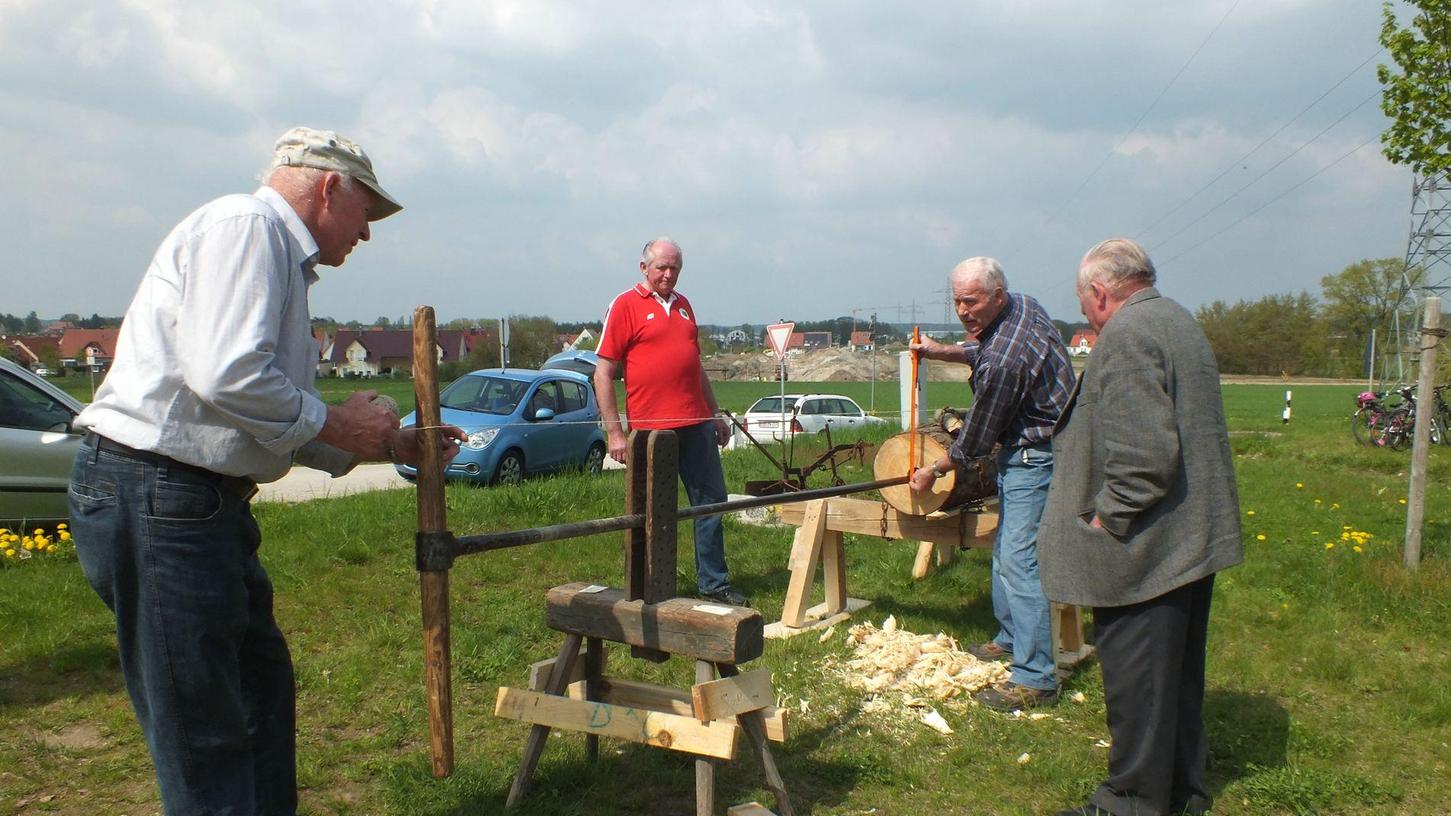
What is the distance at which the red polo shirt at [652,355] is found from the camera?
17.9 ft

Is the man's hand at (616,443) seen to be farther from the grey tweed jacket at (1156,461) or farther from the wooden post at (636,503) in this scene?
the grey tweed jacket at (1156,461)

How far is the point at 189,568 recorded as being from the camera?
226 centimetres

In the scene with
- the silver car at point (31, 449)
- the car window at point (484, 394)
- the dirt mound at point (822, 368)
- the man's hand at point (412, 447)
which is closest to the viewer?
the man's hand at point (412, 447)

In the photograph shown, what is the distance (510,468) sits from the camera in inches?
479

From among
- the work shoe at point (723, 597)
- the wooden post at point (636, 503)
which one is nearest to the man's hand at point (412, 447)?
the wooden post at point (636, 503)

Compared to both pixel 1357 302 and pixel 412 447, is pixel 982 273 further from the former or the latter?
pixel 1357 302

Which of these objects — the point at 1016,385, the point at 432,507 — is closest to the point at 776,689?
the point at 1016,385

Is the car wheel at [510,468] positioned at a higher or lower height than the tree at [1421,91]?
lower

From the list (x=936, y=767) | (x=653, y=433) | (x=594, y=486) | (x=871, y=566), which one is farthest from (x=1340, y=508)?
(x=653, y=433)

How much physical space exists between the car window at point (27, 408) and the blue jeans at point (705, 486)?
186 inches

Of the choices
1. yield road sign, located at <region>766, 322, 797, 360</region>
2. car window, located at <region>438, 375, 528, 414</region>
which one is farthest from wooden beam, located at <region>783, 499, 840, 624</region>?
yield road sign, located at <region>766, 322, 797, 360</region>

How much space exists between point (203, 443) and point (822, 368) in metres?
56.4

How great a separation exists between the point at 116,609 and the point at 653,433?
1525 mm

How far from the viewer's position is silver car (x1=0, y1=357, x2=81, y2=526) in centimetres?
Result: 680
